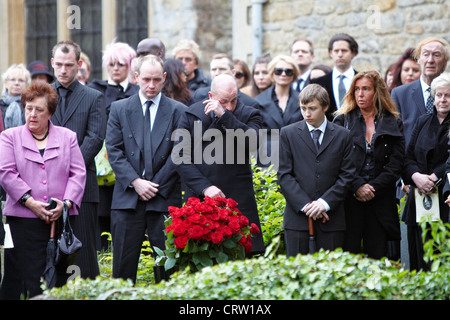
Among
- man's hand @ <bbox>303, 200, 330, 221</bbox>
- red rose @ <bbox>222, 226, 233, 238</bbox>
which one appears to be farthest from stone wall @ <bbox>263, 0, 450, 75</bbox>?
red rose @ <bbox>222, 226, 233, 238</bbox>

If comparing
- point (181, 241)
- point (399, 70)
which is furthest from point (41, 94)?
point (399, 70)

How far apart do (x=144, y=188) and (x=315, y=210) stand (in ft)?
4.85

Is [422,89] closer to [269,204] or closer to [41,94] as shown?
[269,204]

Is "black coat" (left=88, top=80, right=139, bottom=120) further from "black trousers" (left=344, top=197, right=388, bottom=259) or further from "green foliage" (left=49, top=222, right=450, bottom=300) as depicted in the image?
"green foliage" (left=49, top=222, right=450, bottom=300)

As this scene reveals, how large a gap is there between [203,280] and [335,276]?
80 centimetres

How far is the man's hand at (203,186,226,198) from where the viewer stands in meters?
6.78

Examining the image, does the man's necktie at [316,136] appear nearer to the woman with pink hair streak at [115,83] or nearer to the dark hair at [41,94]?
the dark hair at [41,94]

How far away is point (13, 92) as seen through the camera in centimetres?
1008

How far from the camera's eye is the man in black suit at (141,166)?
696 centimetres

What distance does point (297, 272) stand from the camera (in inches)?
194

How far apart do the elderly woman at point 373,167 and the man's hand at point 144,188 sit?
1.68m

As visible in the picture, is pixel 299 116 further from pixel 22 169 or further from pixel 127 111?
pixel 22 169

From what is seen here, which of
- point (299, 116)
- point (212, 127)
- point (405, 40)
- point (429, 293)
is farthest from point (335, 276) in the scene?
point (405, 40)

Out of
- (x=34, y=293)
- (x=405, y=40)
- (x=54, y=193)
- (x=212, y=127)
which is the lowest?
(x=34, y=293)
